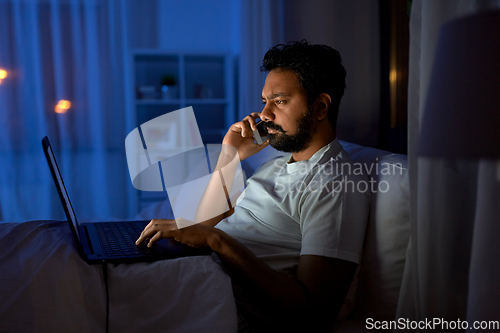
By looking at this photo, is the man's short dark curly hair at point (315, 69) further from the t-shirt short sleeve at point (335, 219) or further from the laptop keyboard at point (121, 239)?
the laptop keyboard at point (121, 239)

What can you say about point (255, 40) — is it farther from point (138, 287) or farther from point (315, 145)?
point (138, 287)

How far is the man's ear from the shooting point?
1.24 metres

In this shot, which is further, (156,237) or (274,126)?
(274,126)

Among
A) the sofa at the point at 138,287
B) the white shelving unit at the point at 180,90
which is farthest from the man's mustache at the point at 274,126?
the white shelving unit at the point at 180,90

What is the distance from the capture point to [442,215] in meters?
0.63

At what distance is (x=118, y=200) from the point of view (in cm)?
272

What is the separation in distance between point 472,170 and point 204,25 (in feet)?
9.79

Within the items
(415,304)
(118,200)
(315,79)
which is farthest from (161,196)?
(415,304)

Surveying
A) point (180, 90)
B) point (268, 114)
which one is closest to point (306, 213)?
point (268, 114)

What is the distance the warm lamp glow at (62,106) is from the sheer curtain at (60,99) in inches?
1.1

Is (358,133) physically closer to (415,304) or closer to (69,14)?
(415,304)

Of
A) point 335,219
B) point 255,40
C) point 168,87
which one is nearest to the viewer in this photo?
point 335,219

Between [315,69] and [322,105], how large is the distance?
0.41 feet

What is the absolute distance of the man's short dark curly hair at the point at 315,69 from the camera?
1.23 meters
